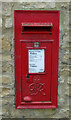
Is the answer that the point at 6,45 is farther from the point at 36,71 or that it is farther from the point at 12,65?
the point at 36,71

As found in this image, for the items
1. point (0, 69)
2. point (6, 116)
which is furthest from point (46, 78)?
point (6, 116)

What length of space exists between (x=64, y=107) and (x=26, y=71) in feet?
2.48

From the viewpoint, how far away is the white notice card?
82.1 inches

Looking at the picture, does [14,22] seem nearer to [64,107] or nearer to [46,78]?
[46,78]

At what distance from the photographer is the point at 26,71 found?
6.94 ft

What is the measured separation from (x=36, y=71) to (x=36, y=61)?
0.43 feet

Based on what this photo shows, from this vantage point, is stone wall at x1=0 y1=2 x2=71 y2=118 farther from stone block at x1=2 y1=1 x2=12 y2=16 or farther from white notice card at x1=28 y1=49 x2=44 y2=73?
white notice card at x1=28 y1=49 x2=44 y2=73

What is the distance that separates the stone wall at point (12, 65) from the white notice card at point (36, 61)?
26 centimetres

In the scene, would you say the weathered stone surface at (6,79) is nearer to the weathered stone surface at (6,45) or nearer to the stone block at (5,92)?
the stone block at (5,92)

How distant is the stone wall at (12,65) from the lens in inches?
82.4

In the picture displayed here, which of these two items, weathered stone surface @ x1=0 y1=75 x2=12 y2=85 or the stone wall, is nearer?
the stone wall

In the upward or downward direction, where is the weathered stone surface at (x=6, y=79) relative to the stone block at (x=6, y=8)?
downward

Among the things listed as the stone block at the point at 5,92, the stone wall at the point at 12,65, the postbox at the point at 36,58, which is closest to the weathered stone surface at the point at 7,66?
the stone wall at the point at 12,65

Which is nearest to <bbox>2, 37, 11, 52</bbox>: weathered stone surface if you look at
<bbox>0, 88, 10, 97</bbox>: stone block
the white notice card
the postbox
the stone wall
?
the stone wall
